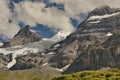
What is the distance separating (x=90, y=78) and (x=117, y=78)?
647 inches

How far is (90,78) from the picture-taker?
7766 inches

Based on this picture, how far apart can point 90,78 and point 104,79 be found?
8568 millimetres

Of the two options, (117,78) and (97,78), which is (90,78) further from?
(117,78)

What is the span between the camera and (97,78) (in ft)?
641

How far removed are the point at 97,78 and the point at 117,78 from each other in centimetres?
1257

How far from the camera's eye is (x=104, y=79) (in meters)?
192

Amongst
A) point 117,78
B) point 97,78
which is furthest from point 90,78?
point 117,78

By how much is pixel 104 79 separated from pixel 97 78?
472 centimetres

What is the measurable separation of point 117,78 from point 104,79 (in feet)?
25.9

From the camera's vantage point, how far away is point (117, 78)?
186 meters
